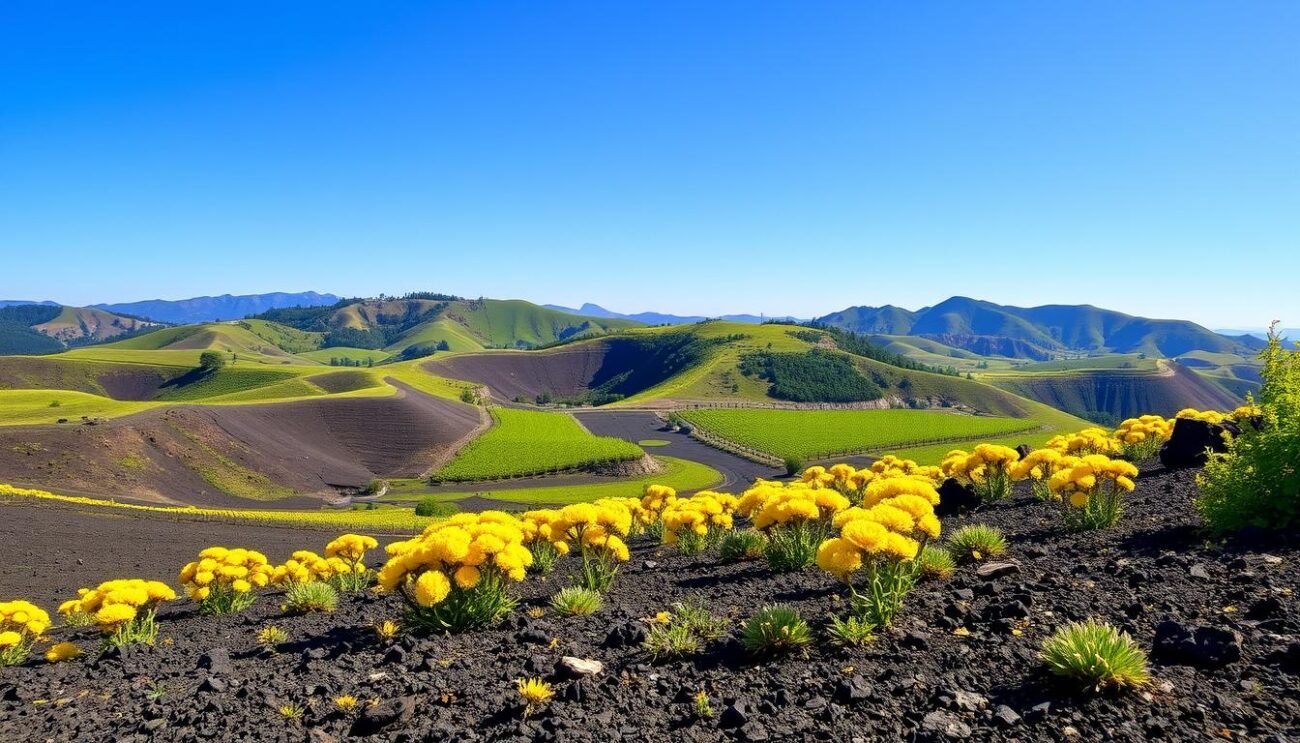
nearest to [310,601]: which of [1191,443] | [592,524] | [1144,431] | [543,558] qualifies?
[543,558]

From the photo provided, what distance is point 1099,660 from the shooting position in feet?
16.8

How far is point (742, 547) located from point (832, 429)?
10357cm

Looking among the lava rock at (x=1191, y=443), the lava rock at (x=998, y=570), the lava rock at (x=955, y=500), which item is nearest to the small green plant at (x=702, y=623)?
the lava rock at (x=998, y=570)

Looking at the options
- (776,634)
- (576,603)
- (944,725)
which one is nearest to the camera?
(944,725)

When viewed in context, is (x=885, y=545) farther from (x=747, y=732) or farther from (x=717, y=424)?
(x=717, y=424)

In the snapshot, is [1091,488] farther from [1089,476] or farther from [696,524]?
[696,524]

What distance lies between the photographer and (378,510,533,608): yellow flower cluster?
341 inches

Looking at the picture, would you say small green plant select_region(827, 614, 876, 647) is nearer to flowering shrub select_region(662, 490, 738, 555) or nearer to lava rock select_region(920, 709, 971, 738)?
lava rock select_region(920, 709, 971, 738)

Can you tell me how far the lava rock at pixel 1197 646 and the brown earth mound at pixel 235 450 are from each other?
55.0 metres

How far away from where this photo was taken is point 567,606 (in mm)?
9711

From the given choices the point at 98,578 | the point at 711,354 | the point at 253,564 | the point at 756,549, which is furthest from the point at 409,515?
the point at 711,354

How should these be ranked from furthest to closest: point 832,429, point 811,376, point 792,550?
point 811,376
point 832,429
point 792,550

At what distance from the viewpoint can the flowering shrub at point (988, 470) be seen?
1727 cm

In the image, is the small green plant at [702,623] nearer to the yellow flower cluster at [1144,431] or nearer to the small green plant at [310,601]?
the small green plant at [310,601]
